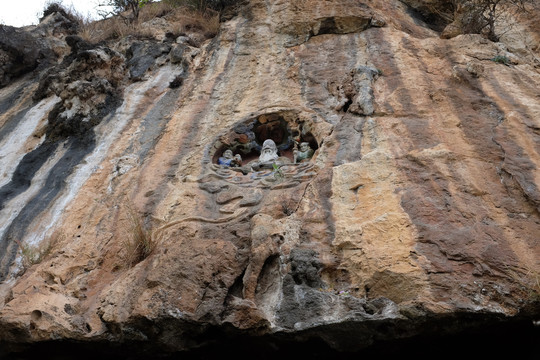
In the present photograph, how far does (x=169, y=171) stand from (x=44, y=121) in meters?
3.64

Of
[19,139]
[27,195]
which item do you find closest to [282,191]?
[27,195]

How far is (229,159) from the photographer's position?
782 centimetres

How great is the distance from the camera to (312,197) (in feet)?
20.5

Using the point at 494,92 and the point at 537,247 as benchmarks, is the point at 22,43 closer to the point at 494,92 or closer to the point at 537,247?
the point at 494,92

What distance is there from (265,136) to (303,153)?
1.21 meters

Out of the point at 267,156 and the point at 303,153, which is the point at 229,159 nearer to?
the point at 267,156

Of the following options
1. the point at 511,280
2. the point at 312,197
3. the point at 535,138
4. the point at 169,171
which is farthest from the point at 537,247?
the point at 169,171

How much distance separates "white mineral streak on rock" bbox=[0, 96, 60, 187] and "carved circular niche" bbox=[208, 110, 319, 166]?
3.41m

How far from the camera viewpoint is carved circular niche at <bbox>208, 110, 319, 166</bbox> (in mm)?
7977

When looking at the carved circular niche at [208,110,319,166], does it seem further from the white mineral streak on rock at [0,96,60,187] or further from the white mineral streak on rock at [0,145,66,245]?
the white mineral streak on rock at [0,96,60,187]

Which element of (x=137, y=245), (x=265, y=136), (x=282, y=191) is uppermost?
(x=137, y=245)

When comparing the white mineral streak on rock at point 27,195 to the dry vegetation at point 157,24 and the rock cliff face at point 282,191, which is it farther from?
the dry vegetation at point 157,24

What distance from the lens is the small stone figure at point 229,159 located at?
774cm

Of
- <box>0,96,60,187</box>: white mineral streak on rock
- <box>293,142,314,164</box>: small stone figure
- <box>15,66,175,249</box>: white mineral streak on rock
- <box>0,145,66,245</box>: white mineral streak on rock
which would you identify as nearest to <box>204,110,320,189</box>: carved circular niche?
<box>293,142,314,164</box>: small stone figure
